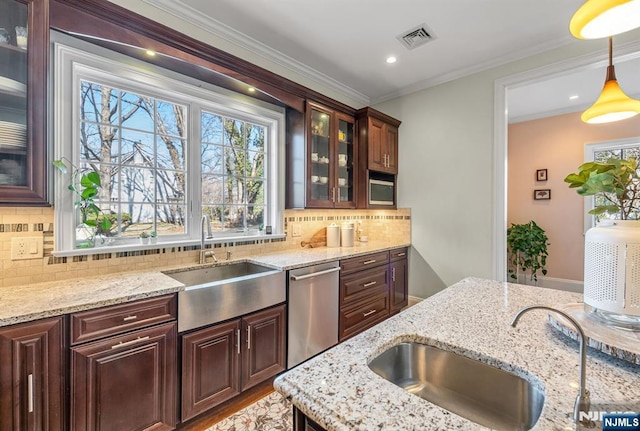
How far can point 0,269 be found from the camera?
154 cm

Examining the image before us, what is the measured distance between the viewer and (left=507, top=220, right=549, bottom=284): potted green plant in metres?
4.35

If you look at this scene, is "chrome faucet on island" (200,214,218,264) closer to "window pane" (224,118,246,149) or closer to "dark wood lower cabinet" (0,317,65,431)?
"window pane" (224,118,246,149)

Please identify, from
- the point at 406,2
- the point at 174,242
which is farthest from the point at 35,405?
the point at 406,2

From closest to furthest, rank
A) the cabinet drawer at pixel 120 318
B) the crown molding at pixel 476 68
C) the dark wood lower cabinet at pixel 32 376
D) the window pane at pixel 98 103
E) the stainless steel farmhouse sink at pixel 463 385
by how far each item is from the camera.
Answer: the stainless steel farmhouse sink at pixel 463 385, the dark wood lower cabinet at pixel 32 376, the cabinet drawer at pixel 120 318, the window pane at pixel 98 103, the crown molding at pixel 476 68

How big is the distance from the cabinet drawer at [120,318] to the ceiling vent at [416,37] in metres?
→ 2.71

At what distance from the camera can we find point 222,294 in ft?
5.90

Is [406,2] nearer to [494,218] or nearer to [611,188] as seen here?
[611,188]

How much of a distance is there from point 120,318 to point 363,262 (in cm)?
205

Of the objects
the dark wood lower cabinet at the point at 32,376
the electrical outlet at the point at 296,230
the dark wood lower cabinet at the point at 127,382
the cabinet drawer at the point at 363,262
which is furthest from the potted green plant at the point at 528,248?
the dark wood lower cabinet at the point at 32,376

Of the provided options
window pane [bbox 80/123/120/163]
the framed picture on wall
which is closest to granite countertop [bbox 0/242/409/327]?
window pane [bbox 80/123/120/163]

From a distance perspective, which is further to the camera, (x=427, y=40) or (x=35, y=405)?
(x=427, y=40)

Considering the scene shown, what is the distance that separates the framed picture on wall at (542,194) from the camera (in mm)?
4555

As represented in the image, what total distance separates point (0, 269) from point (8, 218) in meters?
0.27

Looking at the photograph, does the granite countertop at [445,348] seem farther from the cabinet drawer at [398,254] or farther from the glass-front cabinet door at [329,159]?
the cabinet drawer at [398,254]
